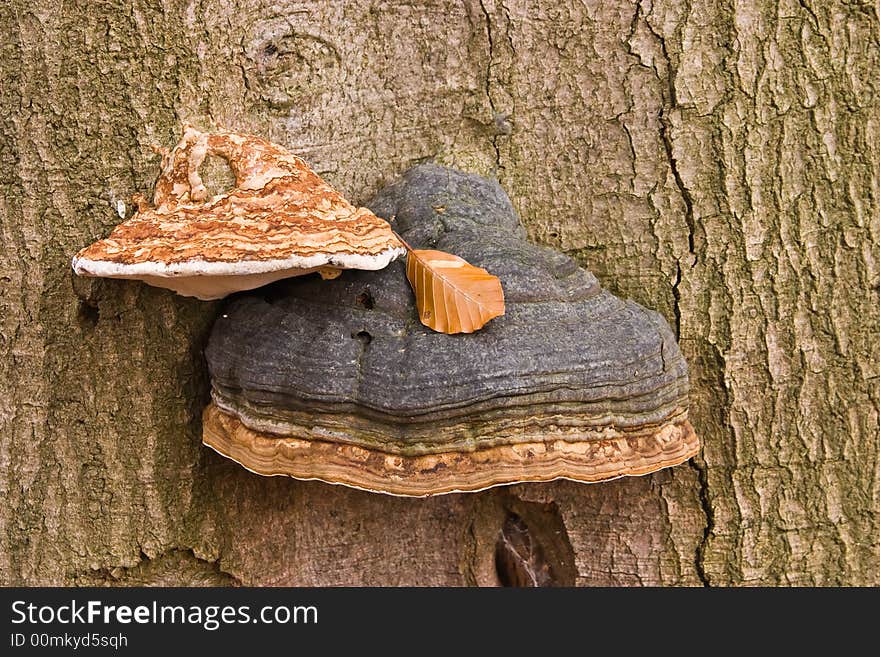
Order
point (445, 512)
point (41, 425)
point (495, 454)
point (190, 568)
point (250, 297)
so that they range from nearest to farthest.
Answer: point (495, 454), point (250, 297), point (41, 425), point (190, 568), point (445, 512)

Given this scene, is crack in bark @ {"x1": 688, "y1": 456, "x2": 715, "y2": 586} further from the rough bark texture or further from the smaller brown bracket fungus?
the smaller brown bracket fungus

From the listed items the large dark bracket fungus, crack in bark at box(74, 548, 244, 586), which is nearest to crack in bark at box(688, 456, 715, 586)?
the large dark bracket fungus

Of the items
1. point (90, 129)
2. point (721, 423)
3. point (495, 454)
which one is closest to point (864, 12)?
point (721, 423)

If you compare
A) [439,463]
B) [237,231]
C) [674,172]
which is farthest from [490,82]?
[439,463]

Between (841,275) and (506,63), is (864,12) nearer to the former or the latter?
(841,275)

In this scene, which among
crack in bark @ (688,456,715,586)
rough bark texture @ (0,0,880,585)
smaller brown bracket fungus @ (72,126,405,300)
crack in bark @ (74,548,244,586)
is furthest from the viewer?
crack in bark @ (688,456,715,586)
